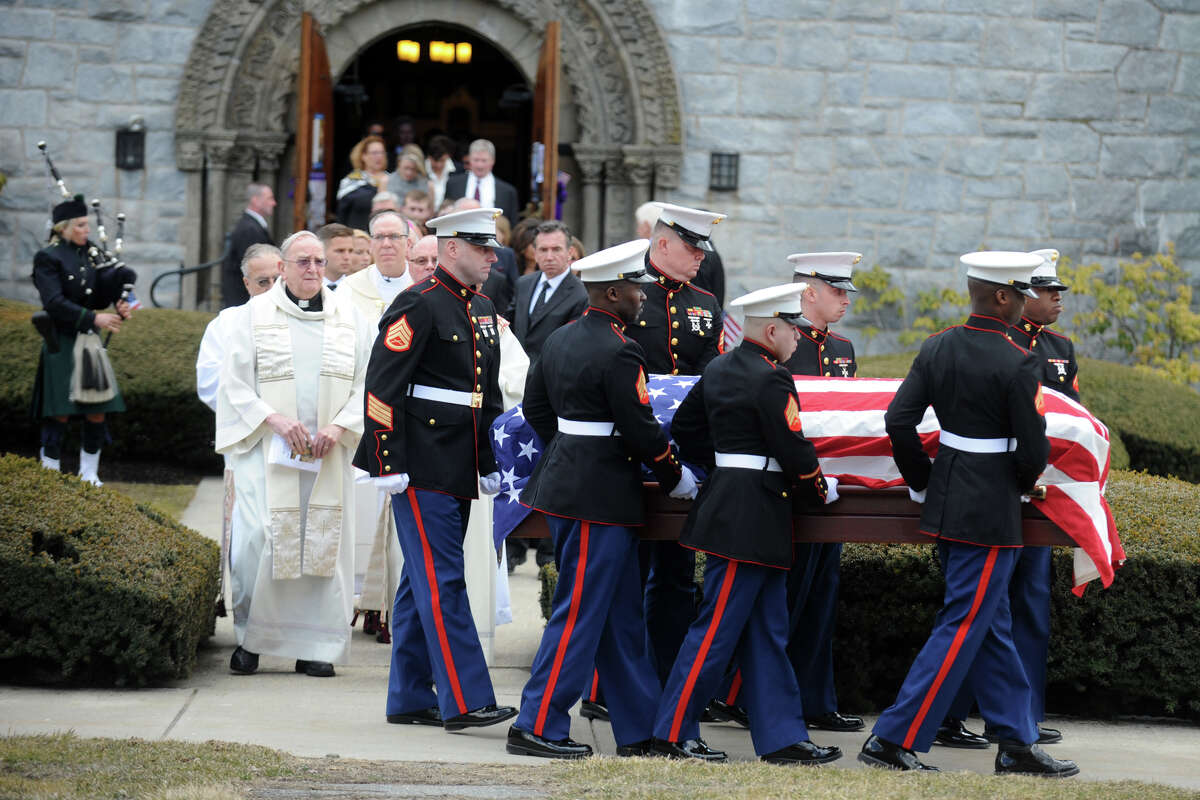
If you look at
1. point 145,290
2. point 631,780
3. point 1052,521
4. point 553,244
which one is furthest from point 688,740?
point 145,290

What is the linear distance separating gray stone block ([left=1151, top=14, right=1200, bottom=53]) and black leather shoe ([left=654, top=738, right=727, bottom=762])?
426 inches

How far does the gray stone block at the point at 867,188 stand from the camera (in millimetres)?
13727

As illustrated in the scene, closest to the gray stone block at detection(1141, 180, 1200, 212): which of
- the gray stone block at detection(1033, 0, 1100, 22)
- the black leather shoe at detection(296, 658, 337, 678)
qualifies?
the gray stone block at detection(1033, 0, 1100, 22)

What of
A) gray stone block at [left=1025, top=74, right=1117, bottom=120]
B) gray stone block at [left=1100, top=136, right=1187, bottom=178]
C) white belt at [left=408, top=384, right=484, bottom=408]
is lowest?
white belt at [left=408, top=384, right=484, bottom=408]

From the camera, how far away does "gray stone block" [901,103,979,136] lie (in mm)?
13703

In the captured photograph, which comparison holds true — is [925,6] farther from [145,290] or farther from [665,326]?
[665,326]

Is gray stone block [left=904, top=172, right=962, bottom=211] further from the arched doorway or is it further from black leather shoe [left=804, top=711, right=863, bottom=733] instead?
black leather shoe [left=804, top=711, right=863, bottom=733]

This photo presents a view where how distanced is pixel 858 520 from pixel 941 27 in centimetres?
940

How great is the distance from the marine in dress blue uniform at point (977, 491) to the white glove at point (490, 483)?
4.93ft

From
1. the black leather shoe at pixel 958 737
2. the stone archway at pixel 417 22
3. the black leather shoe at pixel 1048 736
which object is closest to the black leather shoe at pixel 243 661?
the black leather shoe at pixel 958 737

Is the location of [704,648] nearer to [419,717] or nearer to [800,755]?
[800,755]

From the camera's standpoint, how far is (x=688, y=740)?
17.0 feet

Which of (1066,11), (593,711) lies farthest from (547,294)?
(1066,11)

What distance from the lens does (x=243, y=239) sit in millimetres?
11492
